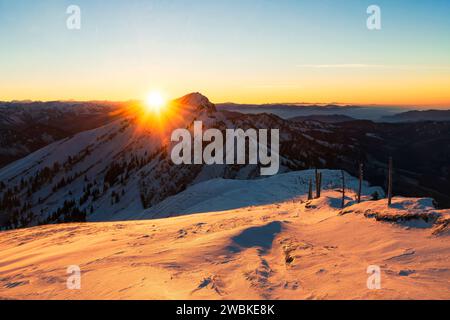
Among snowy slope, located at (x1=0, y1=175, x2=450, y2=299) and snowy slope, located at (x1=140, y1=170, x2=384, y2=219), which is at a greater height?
snowy slope, located at (x1=0, y1=175, x2=450, y2=299)

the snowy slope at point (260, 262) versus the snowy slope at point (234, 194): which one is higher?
the snowy slope at point (260, 262)

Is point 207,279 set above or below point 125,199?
above

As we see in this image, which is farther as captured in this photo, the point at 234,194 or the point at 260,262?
the point at 234,194

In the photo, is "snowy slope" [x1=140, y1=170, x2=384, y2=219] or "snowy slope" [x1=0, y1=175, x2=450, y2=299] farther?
"snowy slope" [x1=140, y1=170, x2=384, y2=219]

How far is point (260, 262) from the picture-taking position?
13289 millimetres

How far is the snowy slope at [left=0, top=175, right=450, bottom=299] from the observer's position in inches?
391

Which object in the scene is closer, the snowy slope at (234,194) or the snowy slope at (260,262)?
the snowy slope at (260,262)

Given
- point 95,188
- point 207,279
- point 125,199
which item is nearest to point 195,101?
point 95,188

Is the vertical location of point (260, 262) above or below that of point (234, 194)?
above

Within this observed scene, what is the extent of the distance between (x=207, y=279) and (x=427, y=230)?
392 inches

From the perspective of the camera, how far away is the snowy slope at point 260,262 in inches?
391
